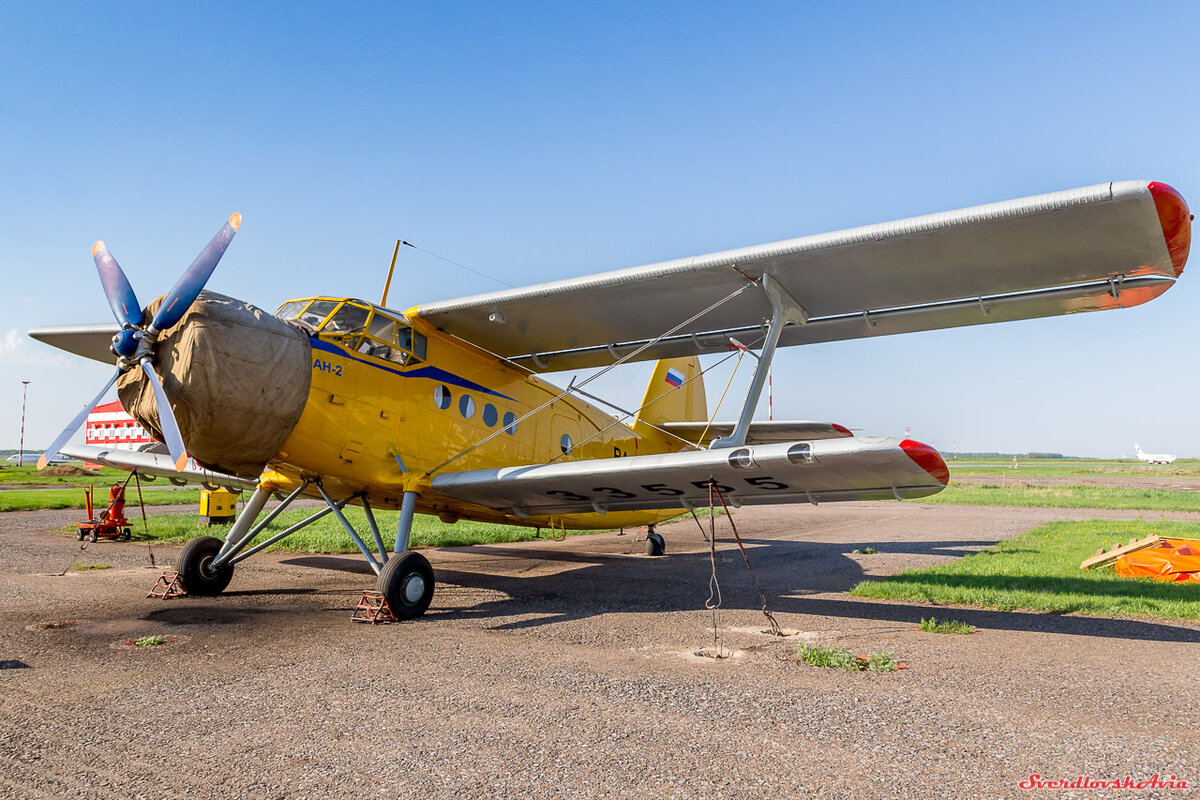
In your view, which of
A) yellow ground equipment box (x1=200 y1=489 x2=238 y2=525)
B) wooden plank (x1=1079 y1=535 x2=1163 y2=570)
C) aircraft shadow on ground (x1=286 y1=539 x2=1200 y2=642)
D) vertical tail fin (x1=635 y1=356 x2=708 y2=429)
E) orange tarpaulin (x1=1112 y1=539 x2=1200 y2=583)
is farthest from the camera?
yellow ground equipment box (x1=200 y1=489 x2=238 y2=525)

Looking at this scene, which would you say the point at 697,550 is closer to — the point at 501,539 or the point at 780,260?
the point at 501,539

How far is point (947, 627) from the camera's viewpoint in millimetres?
6832

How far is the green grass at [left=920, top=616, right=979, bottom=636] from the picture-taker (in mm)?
6789

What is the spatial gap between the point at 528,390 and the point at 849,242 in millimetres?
5470

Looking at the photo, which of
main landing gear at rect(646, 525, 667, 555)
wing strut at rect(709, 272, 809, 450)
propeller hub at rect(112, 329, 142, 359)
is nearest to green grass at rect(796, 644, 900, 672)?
wing strut at rect(709, 272, 809, 450)

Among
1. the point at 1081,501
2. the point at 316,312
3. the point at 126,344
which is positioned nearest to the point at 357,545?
the point at 316,312

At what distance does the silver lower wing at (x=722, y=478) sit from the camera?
257 inches

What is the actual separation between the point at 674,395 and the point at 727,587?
258 inches

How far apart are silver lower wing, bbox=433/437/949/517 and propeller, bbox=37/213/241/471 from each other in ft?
9.85

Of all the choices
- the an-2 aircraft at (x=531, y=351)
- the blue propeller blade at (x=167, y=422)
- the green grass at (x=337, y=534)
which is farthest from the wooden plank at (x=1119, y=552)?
the blue propeller blade at (x=167, y=422)

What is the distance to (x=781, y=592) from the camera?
9461 millimetres

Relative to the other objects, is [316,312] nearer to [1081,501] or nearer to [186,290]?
[186,290]

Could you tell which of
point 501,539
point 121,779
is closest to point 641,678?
point 121,779

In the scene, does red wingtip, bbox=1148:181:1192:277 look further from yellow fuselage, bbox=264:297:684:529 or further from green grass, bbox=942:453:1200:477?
green grass, bbox=942:453:1200:477
